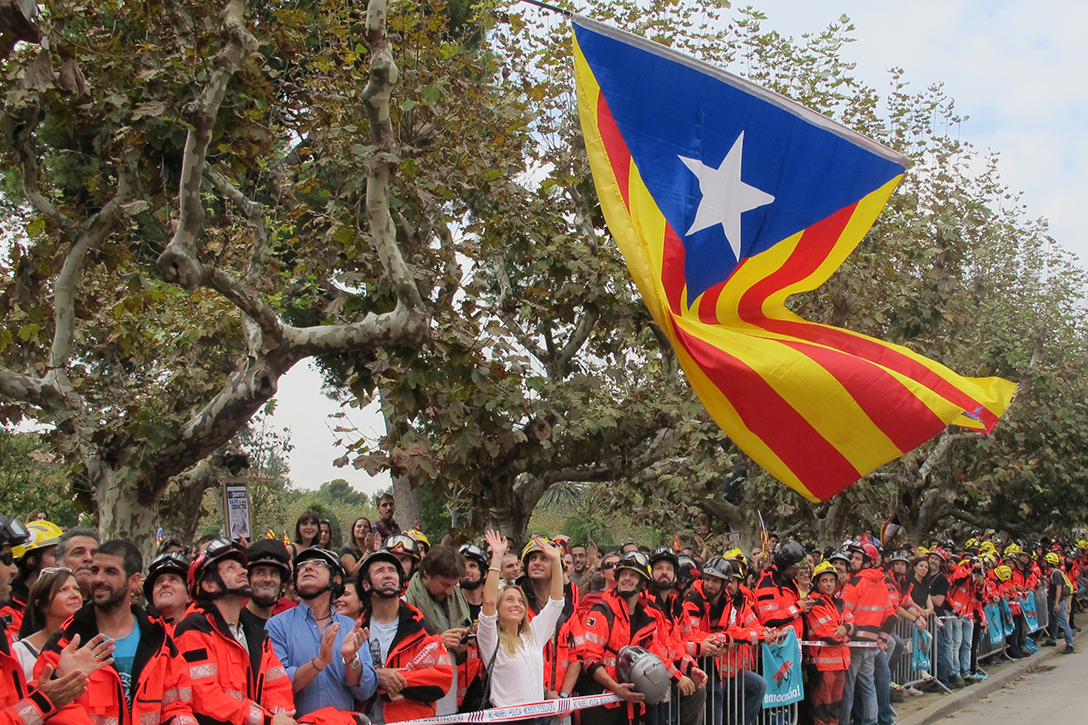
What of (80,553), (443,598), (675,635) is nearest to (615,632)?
(675,635)

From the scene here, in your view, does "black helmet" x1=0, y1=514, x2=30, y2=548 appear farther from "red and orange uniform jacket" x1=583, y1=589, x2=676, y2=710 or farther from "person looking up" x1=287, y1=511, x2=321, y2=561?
"red and orange uniform jacket" x1=583, y1=589, x2=676, y2=710

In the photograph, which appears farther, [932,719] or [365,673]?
[932,719]

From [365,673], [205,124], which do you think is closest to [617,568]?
[365,673]

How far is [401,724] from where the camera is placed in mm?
5578

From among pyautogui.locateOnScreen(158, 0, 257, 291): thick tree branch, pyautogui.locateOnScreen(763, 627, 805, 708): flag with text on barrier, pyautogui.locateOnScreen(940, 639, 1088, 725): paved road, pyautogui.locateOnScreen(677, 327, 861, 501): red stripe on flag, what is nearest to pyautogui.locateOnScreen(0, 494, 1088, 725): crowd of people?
pyautogui.locateOnScreen(763, 627, 805, 708): flag with text on barrier

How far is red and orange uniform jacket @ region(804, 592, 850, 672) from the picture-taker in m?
9.87

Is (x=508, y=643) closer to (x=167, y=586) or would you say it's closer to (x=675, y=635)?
(x=167, y=586)

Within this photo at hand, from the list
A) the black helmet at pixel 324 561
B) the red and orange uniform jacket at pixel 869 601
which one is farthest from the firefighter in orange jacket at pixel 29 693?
the red and orange uniform jacket at pixel 869 601

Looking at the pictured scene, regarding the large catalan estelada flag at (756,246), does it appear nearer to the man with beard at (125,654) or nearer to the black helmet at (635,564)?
the black helmet at (635,564)

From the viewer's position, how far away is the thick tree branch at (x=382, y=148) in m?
7.19

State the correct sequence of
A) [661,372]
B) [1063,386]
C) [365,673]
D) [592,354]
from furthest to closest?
[1063,386] → [661,372] → [592,354] → [365,673]

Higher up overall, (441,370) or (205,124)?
(205,124)

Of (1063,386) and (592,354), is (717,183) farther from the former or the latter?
(1063,386)

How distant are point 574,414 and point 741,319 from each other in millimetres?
4801
